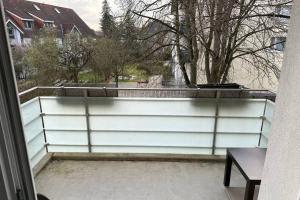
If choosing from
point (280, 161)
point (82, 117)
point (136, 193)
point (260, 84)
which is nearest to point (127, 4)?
point (82, 117)

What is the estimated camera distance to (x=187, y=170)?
8.74ft

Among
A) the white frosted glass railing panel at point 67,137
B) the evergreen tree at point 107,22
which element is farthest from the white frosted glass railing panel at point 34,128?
the evergreen tree at point 107,22

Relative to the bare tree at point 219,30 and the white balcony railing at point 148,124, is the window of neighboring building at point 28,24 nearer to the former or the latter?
the white balcony railing at point 148,124

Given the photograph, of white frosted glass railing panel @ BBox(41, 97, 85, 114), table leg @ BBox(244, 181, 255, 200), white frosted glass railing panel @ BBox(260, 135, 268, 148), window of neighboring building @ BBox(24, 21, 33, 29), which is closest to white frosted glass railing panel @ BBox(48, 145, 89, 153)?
white frosted glass railing panel @ BBox(41, 97, 85, 114)

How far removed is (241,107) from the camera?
2795mm

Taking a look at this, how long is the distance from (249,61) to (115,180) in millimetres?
3816

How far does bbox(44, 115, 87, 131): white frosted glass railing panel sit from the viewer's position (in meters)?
2.80

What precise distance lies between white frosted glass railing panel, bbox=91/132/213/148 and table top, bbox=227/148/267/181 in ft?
2.29

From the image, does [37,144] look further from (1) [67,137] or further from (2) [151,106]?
(2) [151,106]

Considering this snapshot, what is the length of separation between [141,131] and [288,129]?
2312 mm

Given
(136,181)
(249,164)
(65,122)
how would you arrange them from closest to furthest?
1. (249,164)
2. (136,181)
3. (65,122)

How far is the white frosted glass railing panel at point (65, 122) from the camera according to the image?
280 centimetres

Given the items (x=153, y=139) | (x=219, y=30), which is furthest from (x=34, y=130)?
(x=219, y=30)

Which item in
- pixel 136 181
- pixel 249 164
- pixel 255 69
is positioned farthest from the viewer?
pixel 255 69
